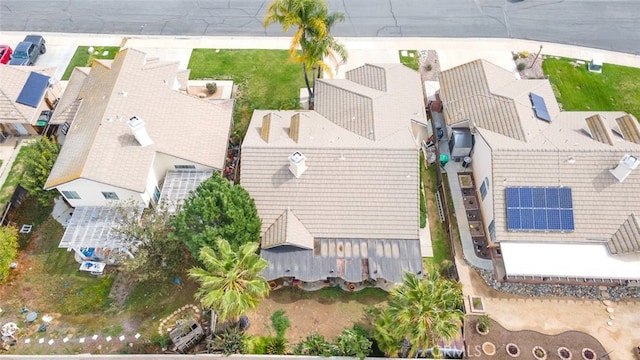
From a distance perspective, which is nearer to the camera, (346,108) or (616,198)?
(616,198)

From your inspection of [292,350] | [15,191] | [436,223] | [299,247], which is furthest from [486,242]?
[15,191]

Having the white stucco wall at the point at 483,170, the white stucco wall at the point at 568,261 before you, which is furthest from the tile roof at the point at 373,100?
the white stucco wall at the point at 568,261

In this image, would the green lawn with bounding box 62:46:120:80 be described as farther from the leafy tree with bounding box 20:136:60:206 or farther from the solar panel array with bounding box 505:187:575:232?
the solar panel array with bounding box 505:187:575:232

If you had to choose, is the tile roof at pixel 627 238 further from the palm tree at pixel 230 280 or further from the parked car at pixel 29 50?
the parked car at pixel 29 50

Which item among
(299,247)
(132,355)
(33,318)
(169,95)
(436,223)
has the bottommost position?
(132,355)

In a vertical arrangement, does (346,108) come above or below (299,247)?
above

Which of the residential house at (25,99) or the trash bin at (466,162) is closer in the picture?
the trash bin at (466,162)

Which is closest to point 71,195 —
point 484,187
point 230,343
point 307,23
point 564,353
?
point 230,343

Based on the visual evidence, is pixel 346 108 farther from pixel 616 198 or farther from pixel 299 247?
pixel 616 198
